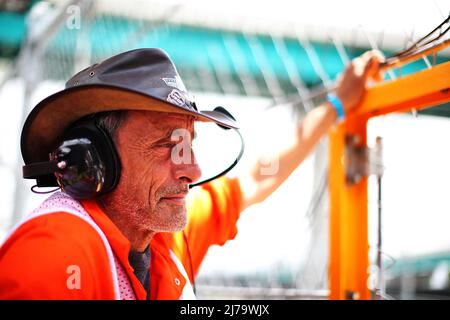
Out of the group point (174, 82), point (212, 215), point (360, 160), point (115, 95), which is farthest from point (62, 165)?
point (360, 160)

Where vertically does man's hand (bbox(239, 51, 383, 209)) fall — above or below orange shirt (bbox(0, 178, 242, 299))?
above

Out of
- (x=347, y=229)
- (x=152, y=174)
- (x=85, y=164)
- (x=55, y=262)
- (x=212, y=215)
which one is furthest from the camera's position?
(x=347, y=229)

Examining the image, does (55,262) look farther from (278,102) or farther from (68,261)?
(278,102)

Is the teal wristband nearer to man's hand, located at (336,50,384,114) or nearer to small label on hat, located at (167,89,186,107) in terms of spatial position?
man's hand, located at (336,50,384,114)

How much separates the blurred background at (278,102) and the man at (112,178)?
0.63m

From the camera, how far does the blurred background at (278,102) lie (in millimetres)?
1923

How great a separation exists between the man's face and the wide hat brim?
0.22 ft

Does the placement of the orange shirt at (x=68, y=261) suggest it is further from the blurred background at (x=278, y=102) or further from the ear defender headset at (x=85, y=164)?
the blurred background at (x=278, y=102)

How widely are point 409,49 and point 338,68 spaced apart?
2.34 meters

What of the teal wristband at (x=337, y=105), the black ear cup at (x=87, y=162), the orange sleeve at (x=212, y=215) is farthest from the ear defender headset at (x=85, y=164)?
the teal wristband at (x=337, y=105)

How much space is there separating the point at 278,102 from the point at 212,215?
30.8 inches

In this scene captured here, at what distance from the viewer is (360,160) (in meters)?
1.92

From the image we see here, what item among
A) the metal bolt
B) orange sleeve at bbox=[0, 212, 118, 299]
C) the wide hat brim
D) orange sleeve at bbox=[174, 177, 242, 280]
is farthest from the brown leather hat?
orange sleeve at bbox=[174, 177, 242, 280]

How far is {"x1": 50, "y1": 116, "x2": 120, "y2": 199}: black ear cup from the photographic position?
1.25 metres
